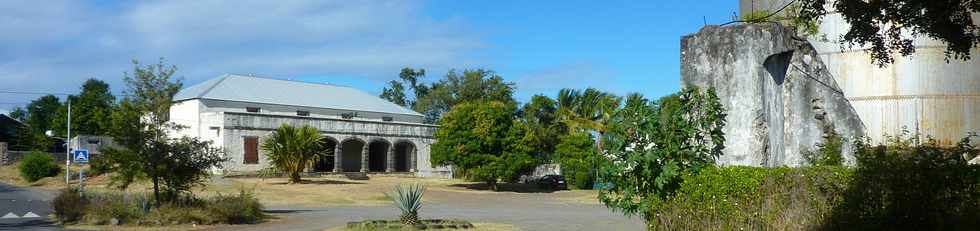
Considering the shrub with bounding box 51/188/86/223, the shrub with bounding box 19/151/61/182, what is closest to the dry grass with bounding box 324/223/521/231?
the shrub with bounding box 51/188/86/223

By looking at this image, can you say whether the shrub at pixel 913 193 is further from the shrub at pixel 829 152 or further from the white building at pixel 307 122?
the white building at pixel 307 122

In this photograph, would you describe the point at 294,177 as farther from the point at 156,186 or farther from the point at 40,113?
the point at 40,113

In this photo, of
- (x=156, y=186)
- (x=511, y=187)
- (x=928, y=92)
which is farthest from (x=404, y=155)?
(x=928, y=92)

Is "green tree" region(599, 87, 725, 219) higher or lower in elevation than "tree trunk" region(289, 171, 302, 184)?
higher

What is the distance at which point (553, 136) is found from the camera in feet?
181

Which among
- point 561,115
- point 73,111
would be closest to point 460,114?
point 561,115

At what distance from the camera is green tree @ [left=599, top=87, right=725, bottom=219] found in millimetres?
10719

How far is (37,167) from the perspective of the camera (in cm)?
4912

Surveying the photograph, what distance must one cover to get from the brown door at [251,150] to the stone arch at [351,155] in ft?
25.5

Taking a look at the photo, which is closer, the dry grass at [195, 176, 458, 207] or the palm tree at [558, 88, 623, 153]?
the dry grass at [195, 176, 458, 207]

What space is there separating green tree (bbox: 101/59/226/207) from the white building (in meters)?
27.6

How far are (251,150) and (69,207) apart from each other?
29.4 metres

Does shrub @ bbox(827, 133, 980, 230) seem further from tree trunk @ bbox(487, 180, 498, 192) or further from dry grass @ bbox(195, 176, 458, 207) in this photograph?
tree trunk @ bbox(487, 180, 498, 192)

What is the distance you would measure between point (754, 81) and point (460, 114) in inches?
1303
